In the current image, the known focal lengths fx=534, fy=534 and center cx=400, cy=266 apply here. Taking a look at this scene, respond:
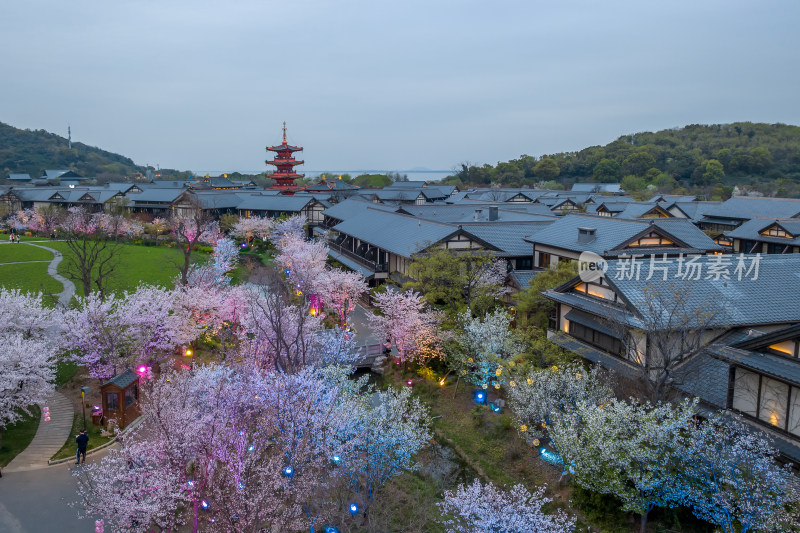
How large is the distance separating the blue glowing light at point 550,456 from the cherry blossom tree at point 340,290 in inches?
607

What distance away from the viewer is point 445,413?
21.2 meters

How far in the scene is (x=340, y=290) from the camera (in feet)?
102

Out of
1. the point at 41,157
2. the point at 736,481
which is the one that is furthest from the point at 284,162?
the point at 41,157

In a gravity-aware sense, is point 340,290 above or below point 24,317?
below

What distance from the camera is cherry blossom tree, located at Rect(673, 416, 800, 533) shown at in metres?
10.8

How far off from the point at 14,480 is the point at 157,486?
677 cm

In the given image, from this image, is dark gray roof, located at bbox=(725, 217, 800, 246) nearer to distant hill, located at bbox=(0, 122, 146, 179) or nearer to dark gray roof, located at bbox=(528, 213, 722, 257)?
dark gray roof, located at bbox=(528, 213, 722, 257)

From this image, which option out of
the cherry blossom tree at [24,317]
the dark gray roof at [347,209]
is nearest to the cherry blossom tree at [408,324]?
the cherry blossom tree at [24,317]

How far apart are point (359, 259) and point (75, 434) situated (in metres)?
24.0

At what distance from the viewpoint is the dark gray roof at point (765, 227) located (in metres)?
37.8

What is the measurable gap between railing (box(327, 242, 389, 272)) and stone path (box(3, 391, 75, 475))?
19.8 meters

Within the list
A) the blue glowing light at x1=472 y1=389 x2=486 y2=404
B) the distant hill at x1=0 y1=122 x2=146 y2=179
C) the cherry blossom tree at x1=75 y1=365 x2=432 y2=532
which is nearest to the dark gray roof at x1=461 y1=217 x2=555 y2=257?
the blue glowing light at x1=472 y1=389 x2=486 y2=404

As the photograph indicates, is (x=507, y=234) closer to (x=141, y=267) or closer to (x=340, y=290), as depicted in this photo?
(x=340, y=290)

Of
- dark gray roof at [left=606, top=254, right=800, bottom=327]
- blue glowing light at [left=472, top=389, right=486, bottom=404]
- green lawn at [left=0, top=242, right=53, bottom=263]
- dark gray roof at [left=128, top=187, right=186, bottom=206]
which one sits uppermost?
dark gray roof at [left=128, top=187, right=186, bottom=206]
